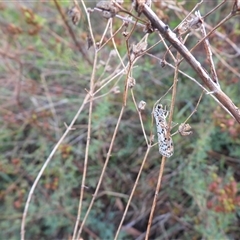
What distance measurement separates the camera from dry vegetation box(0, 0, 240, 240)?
1483mm

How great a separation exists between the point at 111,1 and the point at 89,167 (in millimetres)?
1154

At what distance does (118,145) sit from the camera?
1.79 metres

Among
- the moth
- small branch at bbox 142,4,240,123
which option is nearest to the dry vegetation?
the moth

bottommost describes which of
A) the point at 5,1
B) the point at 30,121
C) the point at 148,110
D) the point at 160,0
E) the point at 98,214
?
the point at 98,214

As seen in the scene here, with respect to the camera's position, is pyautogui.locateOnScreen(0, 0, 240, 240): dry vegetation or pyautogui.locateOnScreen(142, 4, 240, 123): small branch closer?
pyautogui.locateOnScreen(142, 4, 240, 123): small branch

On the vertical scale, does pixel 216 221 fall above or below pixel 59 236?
above

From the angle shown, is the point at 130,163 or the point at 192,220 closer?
the point at 192,220

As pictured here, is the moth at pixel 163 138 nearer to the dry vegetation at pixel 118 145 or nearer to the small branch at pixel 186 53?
the small branch at pixel 186 53

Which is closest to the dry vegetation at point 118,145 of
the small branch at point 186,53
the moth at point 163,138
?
the moth at point 163,138

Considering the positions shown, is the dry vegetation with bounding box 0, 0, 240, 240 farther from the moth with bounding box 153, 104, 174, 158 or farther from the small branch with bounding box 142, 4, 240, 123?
the small branch with bounding box 142, 4, 240, 123

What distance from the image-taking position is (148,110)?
5.66 feet

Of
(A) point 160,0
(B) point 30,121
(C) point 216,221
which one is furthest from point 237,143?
(B) point 30,121

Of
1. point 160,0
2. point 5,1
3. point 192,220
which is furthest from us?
point 5,1

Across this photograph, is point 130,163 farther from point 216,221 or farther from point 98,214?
point 216,221
